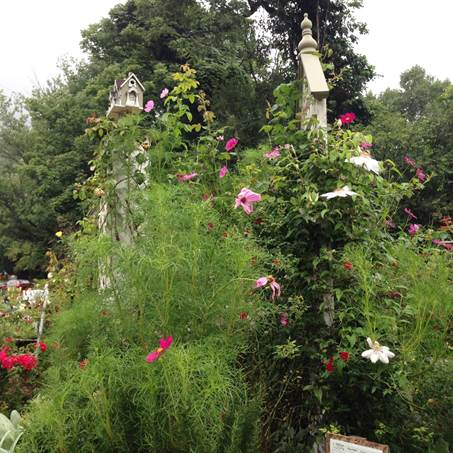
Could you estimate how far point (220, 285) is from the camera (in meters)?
1.75

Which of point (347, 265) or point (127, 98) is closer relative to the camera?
point (347, 265)

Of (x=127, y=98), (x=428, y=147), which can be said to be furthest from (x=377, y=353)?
(x=428, y=147)

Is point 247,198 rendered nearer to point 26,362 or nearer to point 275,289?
point 275,289

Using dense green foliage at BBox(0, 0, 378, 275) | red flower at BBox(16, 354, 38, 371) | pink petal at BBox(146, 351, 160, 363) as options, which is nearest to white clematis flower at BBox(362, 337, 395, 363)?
pink petal at BBox(146, 351, 160, 363)

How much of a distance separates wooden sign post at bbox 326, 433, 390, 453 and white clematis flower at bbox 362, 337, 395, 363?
0.28 meters

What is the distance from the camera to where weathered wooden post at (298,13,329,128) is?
246 cm

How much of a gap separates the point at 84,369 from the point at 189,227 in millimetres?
698

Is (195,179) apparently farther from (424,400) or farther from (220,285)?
(424,400)

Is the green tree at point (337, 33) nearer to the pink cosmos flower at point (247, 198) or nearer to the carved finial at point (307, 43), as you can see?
the carved finial at point (307, 43)

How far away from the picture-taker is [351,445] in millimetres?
1552

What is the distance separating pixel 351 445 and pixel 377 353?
33 cm

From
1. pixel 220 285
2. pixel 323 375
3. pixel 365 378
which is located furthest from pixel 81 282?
pixel 365 378

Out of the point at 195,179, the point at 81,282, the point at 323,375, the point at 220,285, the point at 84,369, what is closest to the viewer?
the point at 84,369

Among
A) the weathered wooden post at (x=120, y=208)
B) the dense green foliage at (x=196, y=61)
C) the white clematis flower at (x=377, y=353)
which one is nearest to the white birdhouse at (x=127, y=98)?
the weathered wooden post at (x=120, y=208)
